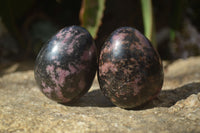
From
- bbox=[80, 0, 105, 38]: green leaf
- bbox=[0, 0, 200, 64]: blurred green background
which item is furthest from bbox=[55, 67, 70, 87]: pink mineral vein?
bbox=[0, 0, 200, 64]: blurred green background

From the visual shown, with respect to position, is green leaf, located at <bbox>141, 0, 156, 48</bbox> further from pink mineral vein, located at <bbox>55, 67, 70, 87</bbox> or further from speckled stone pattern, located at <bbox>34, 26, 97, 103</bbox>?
pink mineral vein, located at <bbox>55, 67, 70, 87</bbox>

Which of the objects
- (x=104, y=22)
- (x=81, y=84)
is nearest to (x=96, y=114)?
(x=81, y=84)

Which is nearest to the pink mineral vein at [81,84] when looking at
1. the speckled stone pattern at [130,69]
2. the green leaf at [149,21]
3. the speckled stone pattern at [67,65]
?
the speckled stone pattern at [67,65]

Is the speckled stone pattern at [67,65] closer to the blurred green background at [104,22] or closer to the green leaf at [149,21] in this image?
the green leaf at [149,21]

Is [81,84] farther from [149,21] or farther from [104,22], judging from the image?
[104,22]

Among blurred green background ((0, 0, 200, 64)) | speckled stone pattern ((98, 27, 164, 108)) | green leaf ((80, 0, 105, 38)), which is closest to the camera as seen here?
speckled stone pattern ((98, 27, 164, 108))

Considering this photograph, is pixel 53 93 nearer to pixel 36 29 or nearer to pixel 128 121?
pixel 128 121

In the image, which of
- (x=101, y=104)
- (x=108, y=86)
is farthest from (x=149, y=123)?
(x=101, y=104)
